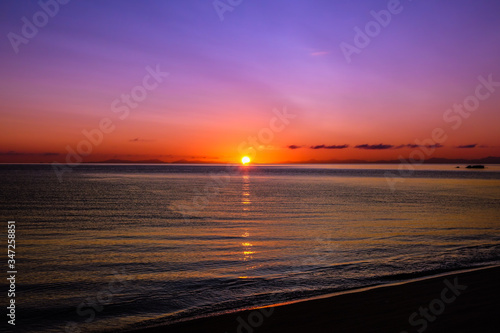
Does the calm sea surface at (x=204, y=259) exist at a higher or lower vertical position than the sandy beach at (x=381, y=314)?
higher

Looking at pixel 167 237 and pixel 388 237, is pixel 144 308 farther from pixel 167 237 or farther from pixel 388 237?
pixel 388 237

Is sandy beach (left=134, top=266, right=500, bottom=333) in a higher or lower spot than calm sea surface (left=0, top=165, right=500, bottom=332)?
lower

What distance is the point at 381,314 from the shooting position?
335 inches

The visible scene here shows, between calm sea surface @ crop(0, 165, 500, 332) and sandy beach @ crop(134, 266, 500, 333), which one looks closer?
sandy beach @ crop(134, 266, 500, 333)

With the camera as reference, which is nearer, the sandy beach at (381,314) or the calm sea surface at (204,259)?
the sandy beach at (381,314)

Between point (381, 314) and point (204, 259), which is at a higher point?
point (204, 259)

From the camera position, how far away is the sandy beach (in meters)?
7.80

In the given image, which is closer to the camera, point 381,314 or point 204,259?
point 381,314

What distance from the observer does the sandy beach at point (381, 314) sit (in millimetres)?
7797

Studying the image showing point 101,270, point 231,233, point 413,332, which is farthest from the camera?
point 231,233

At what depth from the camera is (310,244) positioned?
59.6 feet

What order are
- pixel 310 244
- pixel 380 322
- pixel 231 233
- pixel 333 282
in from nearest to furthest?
pixel 380 322, pixel 333 282, pixel 310 244, pixel 231 233

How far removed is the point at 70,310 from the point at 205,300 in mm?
3605

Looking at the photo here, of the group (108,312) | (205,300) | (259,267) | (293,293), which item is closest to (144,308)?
(108,312)
